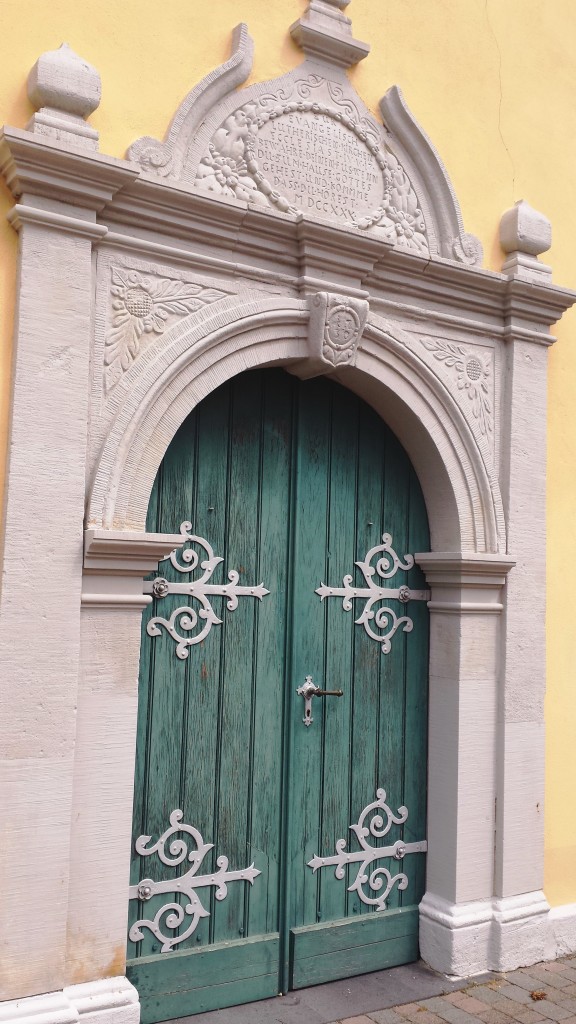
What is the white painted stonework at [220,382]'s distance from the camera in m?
2.94

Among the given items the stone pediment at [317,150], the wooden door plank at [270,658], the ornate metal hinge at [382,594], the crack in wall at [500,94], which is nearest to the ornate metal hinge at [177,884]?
the wooden door plank at [270,658]

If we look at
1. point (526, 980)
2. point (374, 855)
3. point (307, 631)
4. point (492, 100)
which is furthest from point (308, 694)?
point (492, 100)

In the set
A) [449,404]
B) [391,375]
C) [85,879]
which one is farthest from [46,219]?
[85,879]

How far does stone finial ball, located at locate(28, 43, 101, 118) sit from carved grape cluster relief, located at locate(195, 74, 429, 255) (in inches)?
19.5

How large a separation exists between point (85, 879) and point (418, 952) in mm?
1721

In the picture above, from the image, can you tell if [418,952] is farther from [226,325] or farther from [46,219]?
[46,219]

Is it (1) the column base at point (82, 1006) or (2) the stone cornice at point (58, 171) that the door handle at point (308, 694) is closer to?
(1) the column base at point (82, 1006)

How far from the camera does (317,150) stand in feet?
12.3

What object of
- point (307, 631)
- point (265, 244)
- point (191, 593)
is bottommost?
point (307, 631)

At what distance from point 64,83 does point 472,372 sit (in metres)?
2.04

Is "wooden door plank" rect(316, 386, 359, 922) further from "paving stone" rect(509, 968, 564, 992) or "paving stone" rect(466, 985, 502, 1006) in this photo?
"paving stone" rect(509, 968, 564, 992)

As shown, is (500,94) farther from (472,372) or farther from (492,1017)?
(492,1017)

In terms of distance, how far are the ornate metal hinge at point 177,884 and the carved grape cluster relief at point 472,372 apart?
2.10 metres

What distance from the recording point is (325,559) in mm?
3863
